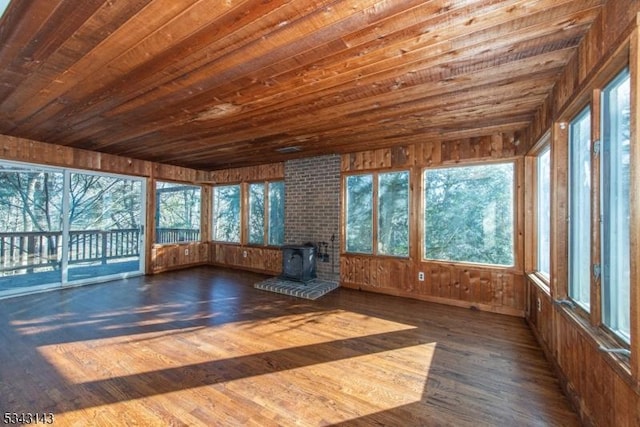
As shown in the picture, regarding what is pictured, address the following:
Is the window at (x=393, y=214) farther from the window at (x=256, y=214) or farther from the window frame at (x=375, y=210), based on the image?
the window at (x=256, y=214)

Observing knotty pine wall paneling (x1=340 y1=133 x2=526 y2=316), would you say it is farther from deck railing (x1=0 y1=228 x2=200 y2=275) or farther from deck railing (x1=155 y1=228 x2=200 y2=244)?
deck railing (x1=0 y1=228 x2=200 y2=275)

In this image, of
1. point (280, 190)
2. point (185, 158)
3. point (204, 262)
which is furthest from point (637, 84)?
point (204, 262)

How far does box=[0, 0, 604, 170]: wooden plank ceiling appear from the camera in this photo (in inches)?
66.4

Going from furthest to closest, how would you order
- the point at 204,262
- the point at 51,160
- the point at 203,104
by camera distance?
the point at 204,262 < the point at 51,160 < the point at 203,104

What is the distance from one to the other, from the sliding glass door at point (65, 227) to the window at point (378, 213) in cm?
462

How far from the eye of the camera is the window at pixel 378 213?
4930mm

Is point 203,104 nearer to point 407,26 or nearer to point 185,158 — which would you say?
point 407,26

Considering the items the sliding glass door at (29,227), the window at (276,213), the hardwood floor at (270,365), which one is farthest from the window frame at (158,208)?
the hardwood floor at (270,365)

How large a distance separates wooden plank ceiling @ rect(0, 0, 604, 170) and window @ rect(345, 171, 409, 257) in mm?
1266

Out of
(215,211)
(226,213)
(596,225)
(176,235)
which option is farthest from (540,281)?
(176,235)

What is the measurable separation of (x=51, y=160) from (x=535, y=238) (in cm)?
755

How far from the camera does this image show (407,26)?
1807 mm

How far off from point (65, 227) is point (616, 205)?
7126 mm

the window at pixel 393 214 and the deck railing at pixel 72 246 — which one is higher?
the window at pixel 393 214
